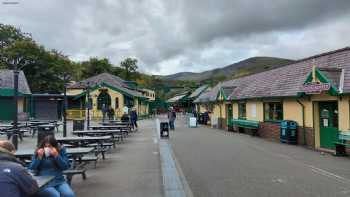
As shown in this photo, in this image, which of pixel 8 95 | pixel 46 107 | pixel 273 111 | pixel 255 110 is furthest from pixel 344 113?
pixel 46 107

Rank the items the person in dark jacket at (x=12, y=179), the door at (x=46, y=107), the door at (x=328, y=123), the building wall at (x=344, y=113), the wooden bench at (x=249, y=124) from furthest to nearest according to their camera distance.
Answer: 1. the door at (x=46, y=107)
2. the wooden bench at (x=249, y=124)
3. the door at (x=328, y=123)
4. the building wall at (x=344, y=113)
5. the person in dark jacket at (x=12, y=179)

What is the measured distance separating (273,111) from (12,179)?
1966 centimetres

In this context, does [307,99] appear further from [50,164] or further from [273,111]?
[50,164]

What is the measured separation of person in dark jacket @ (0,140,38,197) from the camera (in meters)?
4.06

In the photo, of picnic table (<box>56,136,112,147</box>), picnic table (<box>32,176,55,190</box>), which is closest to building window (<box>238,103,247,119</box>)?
picnic table (<box>56,136,112,147</box>)

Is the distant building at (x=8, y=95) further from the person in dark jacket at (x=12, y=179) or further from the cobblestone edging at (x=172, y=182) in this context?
the person in dark jacket at (x=12, y=179)

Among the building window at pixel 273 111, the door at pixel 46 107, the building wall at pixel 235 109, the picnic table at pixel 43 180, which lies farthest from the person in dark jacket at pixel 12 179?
the door at pixel 46 107

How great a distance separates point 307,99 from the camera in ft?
58.7

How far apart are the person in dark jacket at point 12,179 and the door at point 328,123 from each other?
13.9 metres

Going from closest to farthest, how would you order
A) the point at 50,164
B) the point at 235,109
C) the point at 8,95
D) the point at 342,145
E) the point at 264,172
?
the point at 50,164 < the point at 264,172 < the point at 342,145 < the point at 235,109 < the point at 8,95

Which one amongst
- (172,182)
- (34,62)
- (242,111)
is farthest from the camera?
(34,62)

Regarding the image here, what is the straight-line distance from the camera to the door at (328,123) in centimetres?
1586

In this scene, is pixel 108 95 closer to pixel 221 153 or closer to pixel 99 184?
pixel 221 153

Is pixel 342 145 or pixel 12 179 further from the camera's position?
pixel 342 145
